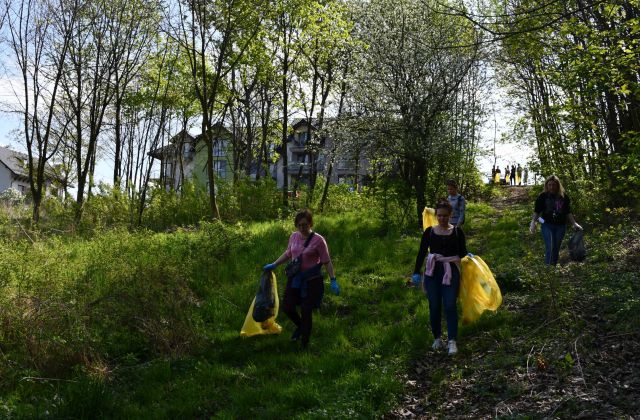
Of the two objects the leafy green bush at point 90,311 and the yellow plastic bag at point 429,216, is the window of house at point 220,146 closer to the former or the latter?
the yellow plastic bag at point 429,216

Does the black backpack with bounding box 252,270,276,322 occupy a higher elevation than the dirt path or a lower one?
higher

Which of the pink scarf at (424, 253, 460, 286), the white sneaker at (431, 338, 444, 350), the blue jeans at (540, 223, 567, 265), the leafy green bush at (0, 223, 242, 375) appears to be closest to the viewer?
the leafy green bush at (0, 223, 242, 375)

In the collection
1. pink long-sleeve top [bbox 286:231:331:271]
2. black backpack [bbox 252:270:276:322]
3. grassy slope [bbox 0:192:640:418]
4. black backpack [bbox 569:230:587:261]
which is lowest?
grassy slope [bbox 0:192:640:418]

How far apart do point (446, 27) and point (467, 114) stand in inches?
110

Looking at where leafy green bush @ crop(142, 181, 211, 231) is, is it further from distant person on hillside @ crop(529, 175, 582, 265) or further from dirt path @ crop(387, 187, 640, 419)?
dirt path @ crop(387, 187, 640, 419)

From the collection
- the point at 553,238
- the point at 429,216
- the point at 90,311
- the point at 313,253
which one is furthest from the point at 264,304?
the point at 553,238

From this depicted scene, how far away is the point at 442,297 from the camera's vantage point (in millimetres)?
6957

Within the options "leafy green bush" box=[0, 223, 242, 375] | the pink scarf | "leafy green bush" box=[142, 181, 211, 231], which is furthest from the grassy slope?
"leafy green bush" box=[142, 181, 211, 231]

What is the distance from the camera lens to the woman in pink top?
732cm

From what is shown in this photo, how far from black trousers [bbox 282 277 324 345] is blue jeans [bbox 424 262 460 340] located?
4.69 feet

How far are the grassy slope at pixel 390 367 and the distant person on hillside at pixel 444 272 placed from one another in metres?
0.35

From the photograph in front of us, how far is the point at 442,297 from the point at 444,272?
35cm

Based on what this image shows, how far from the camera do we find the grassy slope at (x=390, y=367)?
5.31 metres

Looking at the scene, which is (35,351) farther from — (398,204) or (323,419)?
(398,204)
